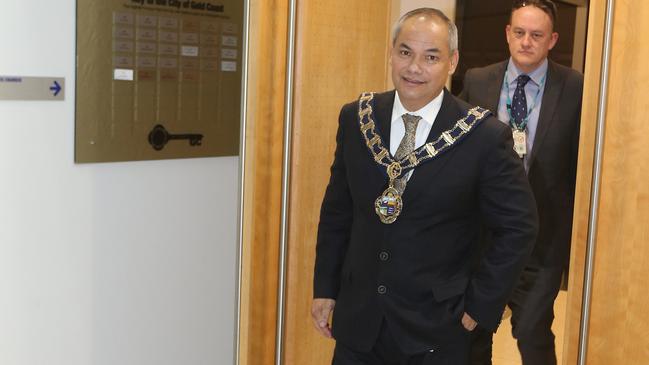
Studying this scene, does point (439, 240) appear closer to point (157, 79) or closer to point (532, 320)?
point (532, 320)

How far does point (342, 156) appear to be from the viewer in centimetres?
220

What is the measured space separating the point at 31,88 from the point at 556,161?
1.55m

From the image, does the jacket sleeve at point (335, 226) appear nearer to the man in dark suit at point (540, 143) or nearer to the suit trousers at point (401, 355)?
the suit trousers at point (401, 355)

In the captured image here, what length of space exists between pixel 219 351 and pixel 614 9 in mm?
1971

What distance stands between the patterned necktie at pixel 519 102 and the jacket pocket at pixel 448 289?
0.48 m

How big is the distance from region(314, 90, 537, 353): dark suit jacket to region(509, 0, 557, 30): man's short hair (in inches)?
14.1

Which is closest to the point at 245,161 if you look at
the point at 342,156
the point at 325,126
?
the point at 325,126

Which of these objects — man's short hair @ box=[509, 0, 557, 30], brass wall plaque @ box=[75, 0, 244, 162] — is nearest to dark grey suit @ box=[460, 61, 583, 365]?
man's short hair @ box=[509, 0, 557, 30]

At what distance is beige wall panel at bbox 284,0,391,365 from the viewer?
2.70m

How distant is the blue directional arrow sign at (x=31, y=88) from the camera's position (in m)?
2.55

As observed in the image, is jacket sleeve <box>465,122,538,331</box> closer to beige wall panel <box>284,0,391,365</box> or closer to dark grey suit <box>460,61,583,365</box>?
dark grey suit <box>460,61,583,365</box>

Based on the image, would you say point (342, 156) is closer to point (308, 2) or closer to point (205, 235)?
point (308, 2)

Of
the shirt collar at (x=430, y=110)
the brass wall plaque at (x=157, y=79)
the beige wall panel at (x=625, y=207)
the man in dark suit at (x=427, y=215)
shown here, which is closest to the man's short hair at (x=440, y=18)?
the man in dark suit at (x=427, y=215)

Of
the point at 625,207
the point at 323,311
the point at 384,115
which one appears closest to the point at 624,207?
the point at 625,207
